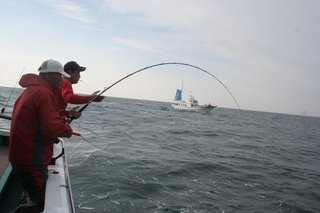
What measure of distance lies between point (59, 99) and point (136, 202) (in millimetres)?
3951

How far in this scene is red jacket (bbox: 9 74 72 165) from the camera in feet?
9.18

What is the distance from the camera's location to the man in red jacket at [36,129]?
9.21ft

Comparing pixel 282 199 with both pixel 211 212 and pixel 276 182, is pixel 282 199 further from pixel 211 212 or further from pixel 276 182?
pixel 211 212

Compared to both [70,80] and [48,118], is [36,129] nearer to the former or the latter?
[48,118]

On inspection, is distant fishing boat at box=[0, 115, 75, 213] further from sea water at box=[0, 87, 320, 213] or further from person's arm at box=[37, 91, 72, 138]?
sea water at box=[0, 87, 320, 213]

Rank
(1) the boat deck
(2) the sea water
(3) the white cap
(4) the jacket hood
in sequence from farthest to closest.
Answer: (2) the sea water → (1) the boat deck → (3) the white cap → (4) the jacket hood

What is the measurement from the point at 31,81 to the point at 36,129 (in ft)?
1.43

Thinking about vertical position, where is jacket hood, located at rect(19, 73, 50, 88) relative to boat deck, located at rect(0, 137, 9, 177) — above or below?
above

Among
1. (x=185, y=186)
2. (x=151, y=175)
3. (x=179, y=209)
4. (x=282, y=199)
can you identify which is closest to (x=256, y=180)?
(x=282, y=199)

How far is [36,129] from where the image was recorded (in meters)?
2.90

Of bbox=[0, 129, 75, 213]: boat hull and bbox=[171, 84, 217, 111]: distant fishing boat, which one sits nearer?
bbox=[0, 129, 75, 213]: boat hull

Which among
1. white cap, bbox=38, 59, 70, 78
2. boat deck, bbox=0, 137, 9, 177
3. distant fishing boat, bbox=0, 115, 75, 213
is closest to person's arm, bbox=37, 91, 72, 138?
white cap, bbox=38, 59, 70, 78

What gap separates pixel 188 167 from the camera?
10609mm

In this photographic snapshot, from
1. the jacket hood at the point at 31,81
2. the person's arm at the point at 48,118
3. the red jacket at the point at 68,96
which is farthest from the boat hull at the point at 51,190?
the jacket hood at the point at 31,81
